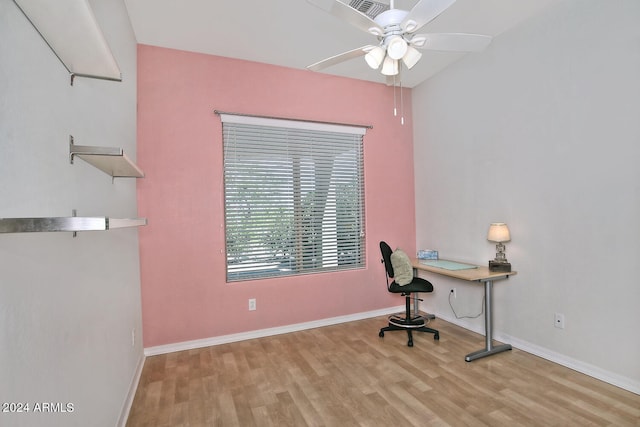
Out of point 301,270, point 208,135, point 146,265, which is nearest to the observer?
point 146,265

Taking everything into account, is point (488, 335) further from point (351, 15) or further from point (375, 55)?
point (351, 15)

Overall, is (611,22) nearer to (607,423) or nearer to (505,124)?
(505,124)

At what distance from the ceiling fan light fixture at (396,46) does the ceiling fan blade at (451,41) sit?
0.40 ft

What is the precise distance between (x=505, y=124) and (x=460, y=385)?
237 cm

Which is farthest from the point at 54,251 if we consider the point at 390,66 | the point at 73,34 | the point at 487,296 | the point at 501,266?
the point at 501,266

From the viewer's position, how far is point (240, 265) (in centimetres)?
330

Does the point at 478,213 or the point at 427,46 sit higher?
the point at 427,46

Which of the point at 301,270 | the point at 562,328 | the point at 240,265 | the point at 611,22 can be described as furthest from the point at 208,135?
the point at 562,328

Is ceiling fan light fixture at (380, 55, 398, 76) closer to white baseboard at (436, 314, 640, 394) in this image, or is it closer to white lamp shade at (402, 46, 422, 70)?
white lamp shade at (402, 46, 422, 70)

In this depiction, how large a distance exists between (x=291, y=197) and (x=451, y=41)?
2.14 meters

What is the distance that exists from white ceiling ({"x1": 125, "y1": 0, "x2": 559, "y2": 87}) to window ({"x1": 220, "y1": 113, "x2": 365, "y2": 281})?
0.69m

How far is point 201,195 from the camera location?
315cm

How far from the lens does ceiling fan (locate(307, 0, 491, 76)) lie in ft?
5.32

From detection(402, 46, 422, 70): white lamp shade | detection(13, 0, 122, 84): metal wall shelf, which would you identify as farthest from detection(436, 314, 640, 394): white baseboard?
detection(13, 0, 122, 84): metal wall shelf
